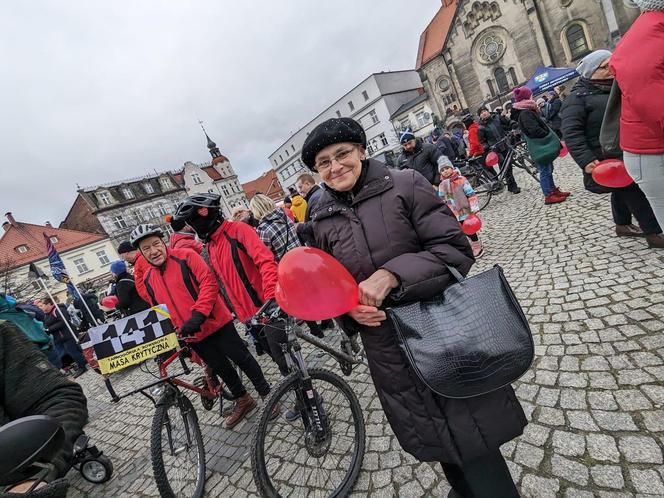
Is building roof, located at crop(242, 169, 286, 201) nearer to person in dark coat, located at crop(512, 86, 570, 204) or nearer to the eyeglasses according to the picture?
person in dark coat, located at crop(512, 86, 570, 204)

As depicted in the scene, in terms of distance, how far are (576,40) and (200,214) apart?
43617mm

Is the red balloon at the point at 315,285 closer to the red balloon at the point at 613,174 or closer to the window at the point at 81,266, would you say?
the red balloon at the point at 613,174

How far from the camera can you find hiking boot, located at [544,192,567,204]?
6328 mm

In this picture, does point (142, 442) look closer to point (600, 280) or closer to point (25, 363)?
point (25, 363)

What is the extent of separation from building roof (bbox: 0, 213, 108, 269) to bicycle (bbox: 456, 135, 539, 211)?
37.8 metres

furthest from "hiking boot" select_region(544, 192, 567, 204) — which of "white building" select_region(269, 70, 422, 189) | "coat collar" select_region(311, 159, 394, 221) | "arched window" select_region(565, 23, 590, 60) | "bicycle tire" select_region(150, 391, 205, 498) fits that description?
"white building" select_region(269, 70, 422, 189)

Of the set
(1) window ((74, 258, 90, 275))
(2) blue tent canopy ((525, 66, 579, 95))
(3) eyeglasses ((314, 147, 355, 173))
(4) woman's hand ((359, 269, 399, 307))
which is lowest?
(4) woman's hand ((359, 269, 399, 307))

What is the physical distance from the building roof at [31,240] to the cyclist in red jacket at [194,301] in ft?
119

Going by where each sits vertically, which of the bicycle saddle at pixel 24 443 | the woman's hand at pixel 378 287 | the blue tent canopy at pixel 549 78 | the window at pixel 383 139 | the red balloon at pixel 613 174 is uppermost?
the window at pixel 383 139

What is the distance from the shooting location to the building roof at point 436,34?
1492 inches

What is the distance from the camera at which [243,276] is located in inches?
126

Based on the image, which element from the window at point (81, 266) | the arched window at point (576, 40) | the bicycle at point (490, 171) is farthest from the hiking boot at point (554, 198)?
the window at point (81, 266)

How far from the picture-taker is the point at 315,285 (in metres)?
1.29

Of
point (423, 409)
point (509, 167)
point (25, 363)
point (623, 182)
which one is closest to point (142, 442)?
point (25, 363)
